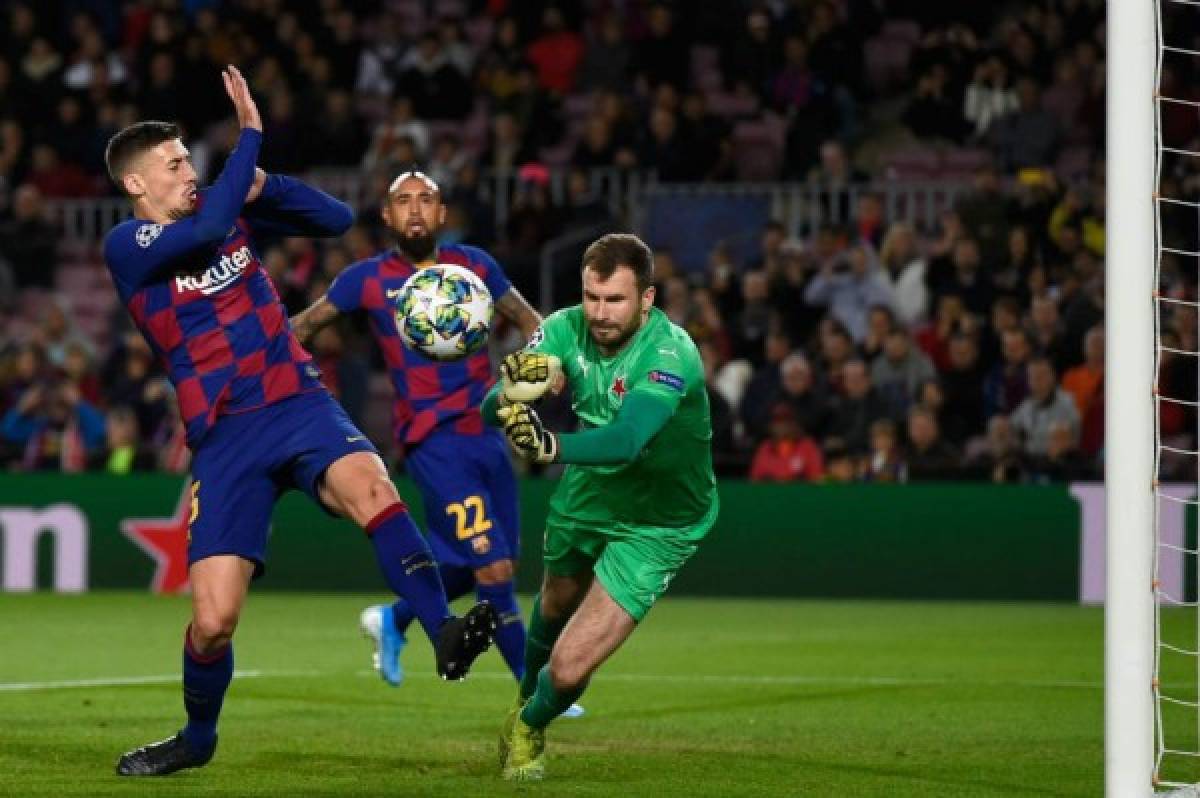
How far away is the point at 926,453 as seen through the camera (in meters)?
17.2

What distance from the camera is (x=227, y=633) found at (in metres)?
7.90

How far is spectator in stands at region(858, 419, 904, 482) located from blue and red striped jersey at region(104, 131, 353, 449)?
9.46 metres

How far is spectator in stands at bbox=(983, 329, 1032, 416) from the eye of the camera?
680 inches

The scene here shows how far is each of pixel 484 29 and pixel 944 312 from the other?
7.67 metres

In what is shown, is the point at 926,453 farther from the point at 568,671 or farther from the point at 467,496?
the point at 568,671

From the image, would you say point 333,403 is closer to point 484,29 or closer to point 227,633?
point 227,633

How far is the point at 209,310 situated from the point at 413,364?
2288 mm

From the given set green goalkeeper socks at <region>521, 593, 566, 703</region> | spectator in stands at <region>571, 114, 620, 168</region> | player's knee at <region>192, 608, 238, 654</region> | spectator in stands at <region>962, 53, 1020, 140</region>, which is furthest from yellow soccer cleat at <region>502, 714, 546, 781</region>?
spectator in stands at <region>571, 114, 620, 168</region>

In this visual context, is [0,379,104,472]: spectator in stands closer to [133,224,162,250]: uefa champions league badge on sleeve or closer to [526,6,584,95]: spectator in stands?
[526,6,584,95]: spectator in stands

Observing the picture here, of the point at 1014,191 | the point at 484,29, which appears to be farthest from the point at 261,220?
the point at 484,29

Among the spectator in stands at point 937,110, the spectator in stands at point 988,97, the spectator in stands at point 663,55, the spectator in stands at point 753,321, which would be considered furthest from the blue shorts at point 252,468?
the spectator in stands at point 663,55

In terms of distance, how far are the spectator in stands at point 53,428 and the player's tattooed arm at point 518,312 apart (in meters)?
9.87

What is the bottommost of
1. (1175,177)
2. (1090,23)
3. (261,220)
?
(261,220)

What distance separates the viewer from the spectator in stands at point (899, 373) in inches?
696
